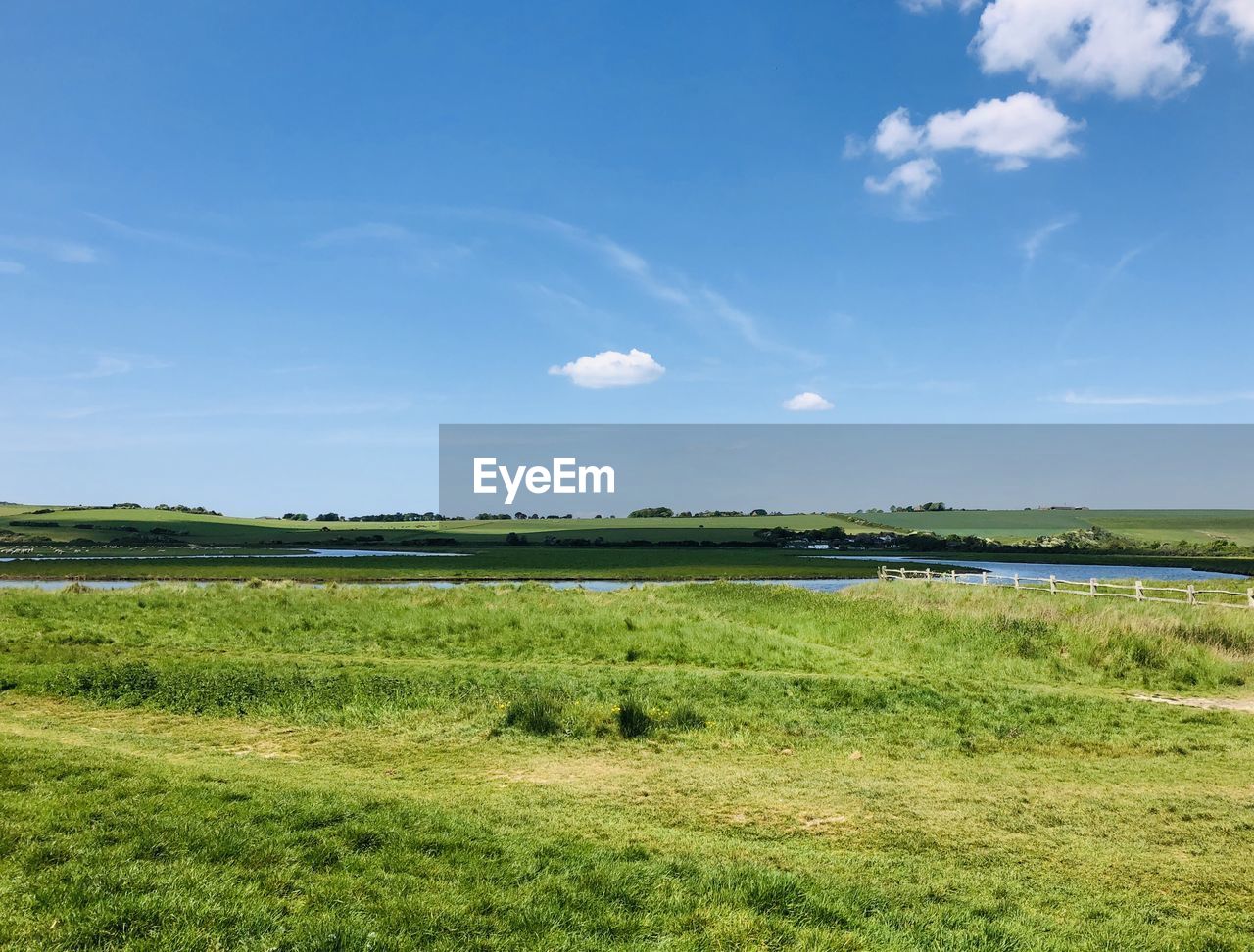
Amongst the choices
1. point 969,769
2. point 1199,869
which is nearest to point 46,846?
point 1199,869

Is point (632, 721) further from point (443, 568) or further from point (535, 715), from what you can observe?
point (443, 568)

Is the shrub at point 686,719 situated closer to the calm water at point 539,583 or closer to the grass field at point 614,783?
the grass field at point 614,783

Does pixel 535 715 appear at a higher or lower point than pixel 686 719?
higher

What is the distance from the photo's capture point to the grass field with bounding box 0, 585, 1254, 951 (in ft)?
23.8

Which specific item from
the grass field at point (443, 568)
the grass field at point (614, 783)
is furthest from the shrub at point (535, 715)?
the grass field at point (443, 568)

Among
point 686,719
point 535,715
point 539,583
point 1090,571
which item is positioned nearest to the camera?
point 535,715

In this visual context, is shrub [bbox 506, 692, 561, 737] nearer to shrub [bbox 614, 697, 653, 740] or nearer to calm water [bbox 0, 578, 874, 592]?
shrub [bbox 614, 697, 653, 740]

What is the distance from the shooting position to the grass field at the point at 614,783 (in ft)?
23.8

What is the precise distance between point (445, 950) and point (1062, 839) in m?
8.44

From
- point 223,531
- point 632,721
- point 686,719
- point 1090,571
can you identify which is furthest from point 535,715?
point 223,531

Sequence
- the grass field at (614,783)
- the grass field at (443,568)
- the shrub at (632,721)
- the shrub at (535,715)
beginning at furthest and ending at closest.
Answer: the grass field at (443,568)
the shrub at (632,721)
the shrub at (535,715)
the grass field at (614,783)

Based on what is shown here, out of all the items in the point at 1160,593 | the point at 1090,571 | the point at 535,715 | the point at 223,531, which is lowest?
the point at 1090,571

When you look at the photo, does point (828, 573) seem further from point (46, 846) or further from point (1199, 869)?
point (46, 846)

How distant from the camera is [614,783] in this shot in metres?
12.9
